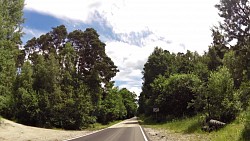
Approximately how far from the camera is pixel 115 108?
79562 mm

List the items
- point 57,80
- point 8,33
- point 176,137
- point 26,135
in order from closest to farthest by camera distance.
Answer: point 176,137 < point 26,135 < point 8,33 < point 57,80

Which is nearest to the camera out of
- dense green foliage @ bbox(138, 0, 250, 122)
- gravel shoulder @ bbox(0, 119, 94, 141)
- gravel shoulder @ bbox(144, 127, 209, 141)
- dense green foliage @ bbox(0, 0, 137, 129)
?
dense green foliage @ bbox(138, 0, 250, 122)

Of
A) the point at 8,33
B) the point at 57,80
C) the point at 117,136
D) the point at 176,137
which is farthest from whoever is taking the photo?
the point at 57,80

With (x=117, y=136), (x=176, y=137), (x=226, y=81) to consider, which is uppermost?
(x=226, y=81)

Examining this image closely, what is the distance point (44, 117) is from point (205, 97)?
22978 millimetres

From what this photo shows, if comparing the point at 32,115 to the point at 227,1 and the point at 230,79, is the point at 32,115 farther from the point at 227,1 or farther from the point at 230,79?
the point at 227,1

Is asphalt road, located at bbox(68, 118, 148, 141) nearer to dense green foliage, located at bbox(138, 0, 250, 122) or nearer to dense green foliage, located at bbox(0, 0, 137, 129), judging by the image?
dense green foliage, located at bbox(138, 0, 250, 122)

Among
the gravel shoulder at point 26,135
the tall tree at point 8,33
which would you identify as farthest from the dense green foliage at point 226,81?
the tall tree at point 8,33

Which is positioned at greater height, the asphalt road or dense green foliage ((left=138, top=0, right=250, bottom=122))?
dense green foliage ((left=138, top=0, right=250, bottom=122))

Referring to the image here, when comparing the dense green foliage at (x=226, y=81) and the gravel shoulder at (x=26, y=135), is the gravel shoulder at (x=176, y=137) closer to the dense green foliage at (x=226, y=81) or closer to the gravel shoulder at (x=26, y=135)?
the dense green foliage at (x=226, y=81)

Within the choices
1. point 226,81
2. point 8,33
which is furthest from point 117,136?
point 8,33

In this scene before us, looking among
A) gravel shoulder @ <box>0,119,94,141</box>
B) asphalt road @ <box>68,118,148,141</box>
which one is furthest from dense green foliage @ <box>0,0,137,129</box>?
asphalt road @ <box>68,118,148,141</box>

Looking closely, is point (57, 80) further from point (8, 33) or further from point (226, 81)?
point (226, 81)

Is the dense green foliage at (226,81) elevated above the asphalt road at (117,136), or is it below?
above
